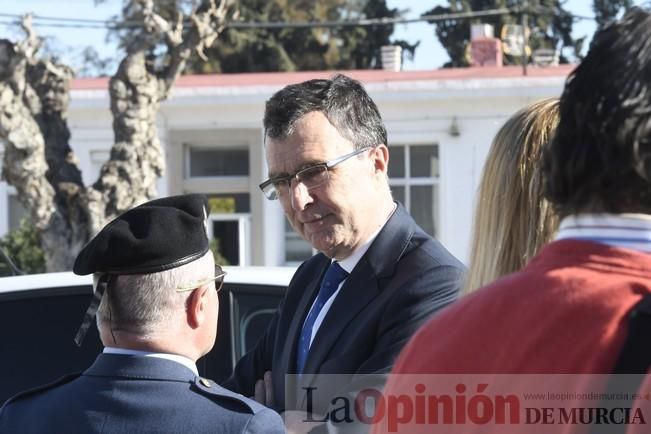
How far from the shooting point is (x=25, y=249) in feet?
47.9

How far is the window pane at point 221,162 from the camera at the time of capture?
1619 cm

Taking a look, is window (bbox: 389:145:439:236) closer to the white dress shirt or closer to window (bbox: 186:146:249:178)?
window (bbox: 186:146:249:178)

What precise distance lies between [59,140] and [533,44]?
3520 centimetres

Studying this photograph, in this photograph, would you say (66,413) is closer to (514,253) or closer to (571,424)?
(514,253)

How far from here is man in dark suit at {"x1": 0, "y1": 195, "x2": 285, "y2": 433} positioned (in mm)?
2164

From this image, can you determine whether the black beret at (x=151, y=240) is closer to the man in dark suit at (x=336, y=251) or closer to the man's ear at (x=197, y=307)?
the man's ear at (x=197, y=307)

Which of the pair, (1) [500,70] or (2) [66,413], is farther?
(1) [500,70]

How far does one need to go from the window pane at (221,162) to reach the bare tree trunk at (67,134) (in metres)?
5.24

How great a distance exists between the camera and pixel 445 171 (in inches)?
602

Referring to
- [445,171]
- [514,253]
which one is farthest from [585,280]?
[445,171]

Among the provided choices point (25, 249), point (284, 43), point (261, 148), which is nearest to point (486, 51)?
point (261, 148)

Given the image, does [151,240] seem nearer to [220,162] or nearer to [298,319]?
[298,319]

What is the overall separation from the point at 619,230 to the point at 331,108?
5.14 ft

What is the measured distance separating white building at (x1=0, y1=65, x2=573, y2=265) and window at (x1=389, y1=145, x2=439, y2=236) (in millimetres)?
15
